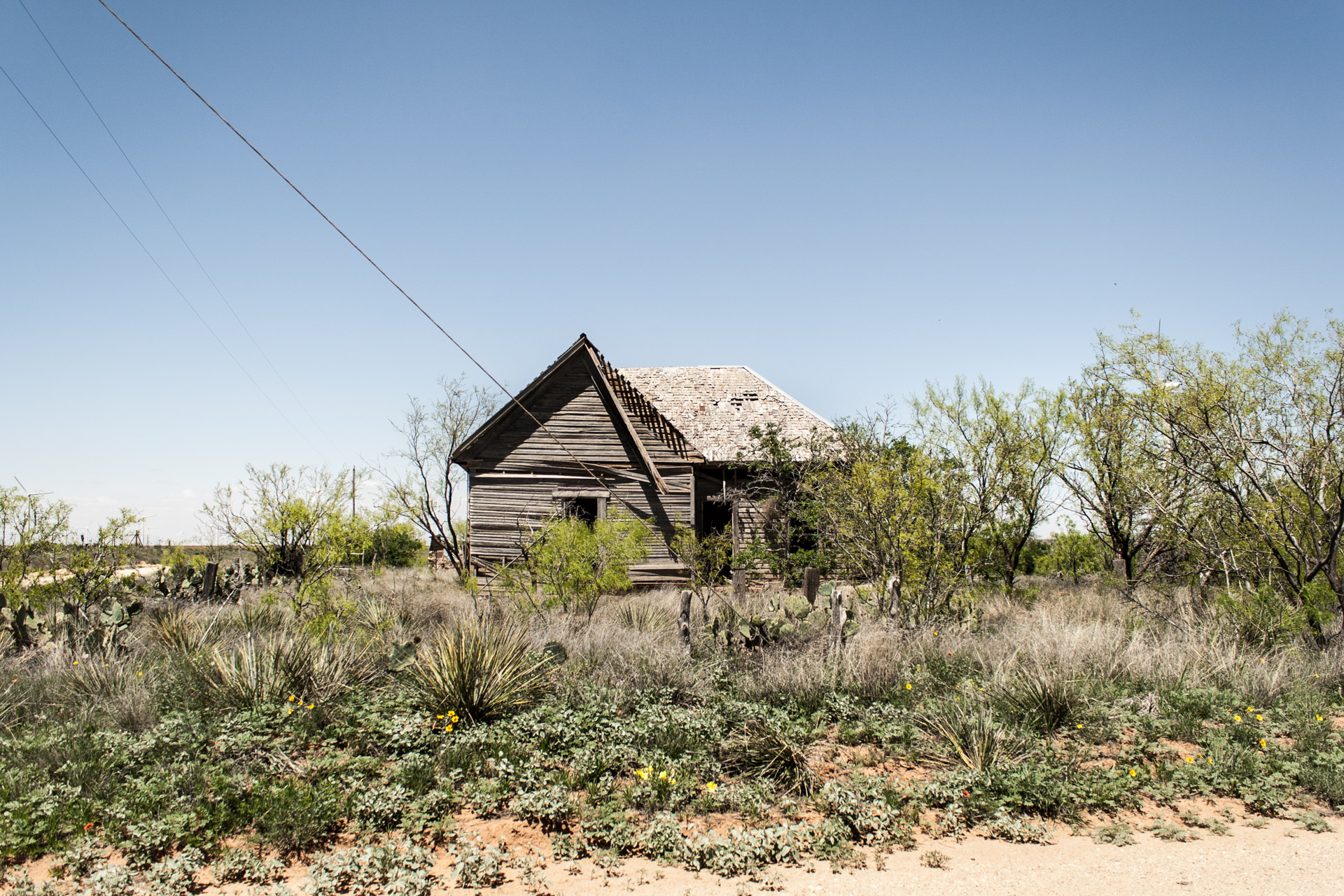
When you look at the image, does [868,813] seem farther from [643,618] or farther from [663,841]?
[643,618]

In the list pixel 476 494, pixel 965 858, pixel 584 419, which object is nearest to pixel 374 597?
pixel 476 494

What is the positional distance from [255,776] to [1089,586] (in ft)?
55.7

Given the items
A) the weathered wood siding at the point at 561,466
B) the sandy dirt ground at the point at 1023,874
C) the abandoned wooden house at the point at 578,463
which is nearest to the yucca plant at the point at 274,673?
the sandy dirt ground at the point at 1023,874

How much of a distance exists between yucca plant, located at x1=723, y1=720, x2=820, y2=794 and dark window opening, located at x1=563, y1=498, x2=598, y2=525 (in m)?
11.9

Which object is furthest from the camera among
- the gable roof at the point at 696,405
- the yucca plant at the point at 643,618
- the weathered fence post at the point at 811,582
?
the gable roof at the point at 696,405

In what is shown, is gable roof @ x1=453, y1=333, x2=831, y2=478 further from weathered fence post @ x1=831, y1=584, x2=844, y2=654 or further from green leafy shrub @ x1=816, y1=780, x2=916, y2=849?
green leafy shrub @ x1=816, y1=780, x2=916, y2=849

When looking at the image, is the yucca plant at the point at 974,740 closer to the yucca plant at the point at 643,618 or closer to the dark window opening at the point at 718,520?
the yucca plant at the point at 643,618

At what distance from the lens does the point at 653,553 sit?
18.0 meters

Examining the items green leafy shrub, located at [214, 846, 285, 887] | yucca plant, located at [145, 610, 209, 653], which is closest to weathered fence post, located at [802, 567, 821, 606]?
yucca plant, located at [145, 610, 209, 653]

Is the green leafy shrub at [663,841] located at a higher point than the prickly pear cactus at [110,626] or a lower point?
lower

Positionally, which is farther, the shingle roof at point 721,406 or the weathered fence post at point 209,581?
the shingle roof at point 721,406

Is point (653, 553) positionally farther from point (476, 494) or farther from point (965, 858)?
point (965, 858)

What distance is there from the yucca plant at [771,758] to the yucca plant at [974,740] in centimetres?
115

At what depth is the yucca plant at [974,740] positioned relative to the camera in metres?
5.79
